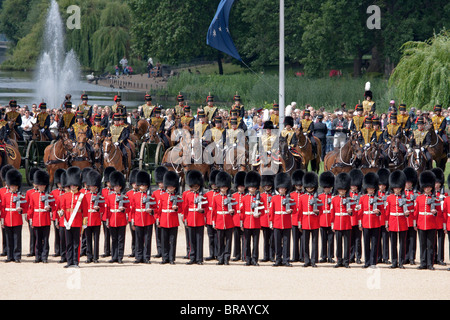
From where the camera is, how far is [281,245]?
1471cm

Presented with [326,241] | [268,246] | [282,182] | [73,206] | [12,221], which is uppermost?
[282,182]

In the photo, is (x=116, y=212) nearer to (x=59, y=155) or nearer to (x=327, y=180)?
(x=327, y=180)

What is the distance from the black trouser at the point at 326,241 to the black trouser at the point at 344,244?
9.7 inches

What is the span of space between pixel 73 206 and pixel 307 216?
11.5 ft

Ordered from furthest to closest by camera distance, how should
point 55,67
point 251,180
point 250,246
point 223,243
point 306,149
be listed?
point 55,67, point 306,149, point 251,180, point 223,243, point 250,246

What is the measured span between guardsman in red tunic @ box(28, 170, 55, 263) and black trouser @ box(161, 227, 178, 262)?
5.70 feet

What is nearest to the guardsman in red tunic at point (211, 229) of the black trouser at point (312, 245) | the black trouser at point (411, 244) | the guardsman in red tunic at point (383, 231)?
the black trouser at point (312, 245)

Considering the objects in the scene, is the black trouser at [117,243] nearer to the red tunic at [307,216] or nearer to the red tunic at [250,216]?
the red tunic at [250,216]

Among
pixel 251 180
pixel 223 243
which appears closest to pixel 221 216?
pixel 223 243

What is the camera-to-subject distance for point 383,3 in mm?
45406

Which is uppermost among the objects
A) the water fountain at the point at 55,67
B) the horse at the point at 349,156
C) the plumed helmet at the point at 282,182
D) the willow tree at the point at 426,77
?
the water fountain at the point at 55,67

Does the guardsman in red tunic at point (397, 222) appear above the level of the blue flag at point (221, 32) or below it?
below

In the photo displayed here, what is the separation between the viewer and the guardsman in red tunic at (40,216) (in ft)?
47.9

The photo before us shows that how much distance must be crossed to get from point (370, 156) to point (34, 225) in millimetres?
7569
